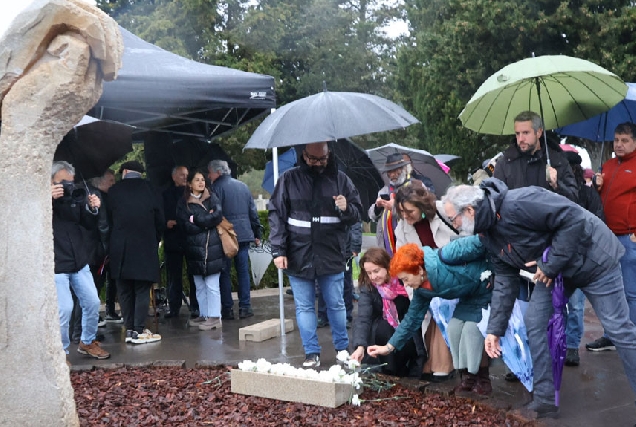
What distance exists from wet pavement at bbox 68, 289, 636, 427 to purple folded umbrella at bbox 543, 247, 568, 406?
0.29 meters

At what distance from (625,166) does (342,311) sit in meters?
2.48

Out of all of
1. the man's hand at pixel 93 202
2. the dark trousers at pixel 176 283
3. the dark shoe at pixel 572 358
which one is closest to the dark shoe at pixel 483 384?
the dark shoe at pixel 572 358

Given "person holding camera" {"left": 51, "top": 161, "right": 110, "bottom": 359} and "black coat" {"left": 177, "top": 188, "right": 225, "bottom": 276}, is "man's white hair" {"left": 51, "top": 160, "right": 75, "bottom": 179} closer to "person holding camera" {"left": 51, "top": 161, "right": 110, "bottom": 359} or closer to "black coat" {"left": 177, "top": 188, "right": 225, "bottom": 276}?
"person holding camera" {"left": 51, "top": 161, "right": 110, "bottom": 359}

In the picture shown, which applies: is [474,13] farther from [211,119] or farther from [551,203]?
[551,203]

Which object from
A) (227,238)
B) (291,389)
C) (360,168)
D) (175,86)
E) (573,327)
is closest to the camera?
(291,389)

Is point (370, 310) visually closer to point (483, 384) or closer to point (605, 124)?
point (483, 384)

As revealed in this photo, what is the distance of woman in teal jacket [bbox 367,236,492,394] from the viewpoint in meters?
4.46

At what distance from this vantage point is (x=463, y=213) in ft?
13.1

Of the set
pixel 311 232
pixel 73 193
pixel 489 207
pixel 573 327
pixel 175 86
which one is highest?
pixel 175 86

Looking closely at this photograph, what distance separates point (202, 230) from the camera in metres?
7.38

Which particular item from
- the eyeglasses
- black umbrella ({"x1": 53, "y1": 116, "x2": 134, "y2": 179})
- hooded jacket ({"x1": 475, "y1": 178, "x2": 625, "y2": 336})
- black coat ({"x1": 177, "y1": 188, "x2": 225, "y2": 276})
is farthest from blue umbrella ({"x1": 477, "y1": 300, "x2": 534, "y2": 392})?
black umbrella ({"x1": 53, "y1": 116, "x2": 134, "y2": 179})

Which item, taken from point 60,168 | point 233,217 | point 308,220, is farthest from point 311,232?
point 233,217

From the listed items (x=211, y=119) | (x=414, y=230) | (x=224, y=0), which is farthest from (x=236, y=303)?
(x=224, y=0)

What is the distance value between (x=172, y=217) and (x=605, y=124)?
15.5 feet
